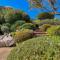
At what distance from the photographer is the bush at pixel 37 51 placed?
7043mm

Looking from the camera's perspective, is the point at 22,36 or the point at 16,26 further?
the point at 16,26

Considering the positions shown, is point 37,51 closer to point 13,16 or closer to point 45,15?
point 13,16

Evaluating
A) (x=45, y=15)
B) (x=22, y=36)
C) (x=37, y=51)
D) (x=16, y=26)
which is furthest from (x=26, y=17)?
(x=37, y=51)

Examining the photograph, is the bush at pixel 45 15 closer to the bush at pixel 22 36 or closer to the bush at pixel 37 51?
the bush at pixel 22 36

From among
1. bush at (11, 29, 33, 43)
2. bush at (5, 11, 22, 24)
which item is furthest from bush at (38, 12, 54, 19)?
bush at (11, 29, 33, 43)

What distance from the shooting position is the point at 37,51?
7207 mm

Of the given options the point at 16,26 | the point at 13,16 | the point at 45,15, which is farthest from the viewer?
the point at 45,15

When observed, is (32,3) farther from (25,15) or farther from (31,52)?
(31,52)

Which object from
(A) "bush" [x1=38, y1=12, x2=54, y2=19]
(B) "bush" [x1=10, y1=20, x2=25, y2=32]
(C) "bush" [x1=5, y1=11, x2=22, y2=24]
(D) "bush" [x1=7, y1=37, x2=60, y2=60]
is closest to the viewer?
(D) "bush" [x1=7, y1=37, x2=60, y2=60]

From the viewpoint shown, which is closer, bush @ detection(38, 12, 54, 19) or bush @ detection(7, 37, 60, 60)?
bush @ detection(7, 37, 60, 60)

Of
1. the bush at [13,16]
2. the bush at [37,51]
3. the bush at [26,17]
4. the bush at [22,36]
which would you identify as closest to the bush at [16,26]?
the bush at [13,16]

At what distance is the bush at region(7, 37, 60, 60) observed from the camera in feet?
23.1

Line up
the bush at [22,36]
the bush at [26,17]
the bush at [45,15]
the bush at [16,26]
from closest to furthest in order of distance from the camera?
the bush at [22,36]
the bush at [16,26]
the bush at [26,17]
the bush at [45,15]

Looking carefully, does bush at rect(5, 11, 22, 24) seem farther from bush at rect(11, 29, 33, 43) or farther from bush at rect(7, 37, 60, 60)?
bush at rect(7, 37, 60, 60)
